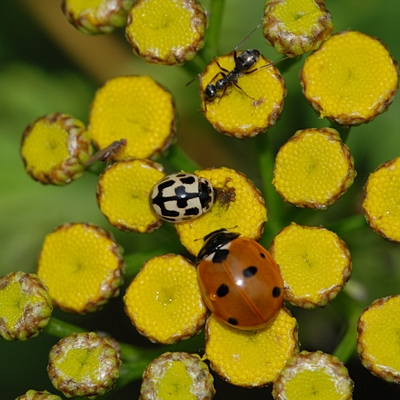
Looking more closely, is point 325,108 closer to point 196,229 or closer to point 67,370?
point 196,229

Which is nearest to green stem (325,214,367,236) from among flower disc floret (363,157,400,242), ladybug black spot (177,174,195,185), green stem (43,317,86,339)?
flower disc floret (363,157,400,242)

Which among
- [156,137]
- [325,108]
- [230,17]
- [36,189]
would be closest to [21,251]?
[36,189]

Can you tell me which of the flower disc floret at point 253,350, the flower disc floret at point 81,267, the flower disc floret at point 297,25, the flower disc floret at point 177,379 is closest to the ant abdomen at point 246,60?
the flower disc floret at point 297,25

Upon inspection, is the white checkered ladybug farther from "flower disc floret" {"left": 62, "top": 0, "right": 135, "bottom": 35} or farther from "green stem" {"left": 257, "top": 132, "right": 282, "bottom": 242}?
"flower disc floret" {"left": 62, "top": 0, "right": 135, "bottom": 35}

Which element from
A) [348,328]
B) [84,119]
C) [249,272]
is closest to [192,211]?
[249,272]

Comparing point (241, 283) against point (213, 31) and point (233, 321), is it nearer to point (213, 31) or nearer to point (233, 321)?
point (233, 321)

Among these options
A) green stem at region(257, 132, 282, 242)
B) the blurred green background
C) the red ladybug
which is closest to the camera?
the red ladybug
